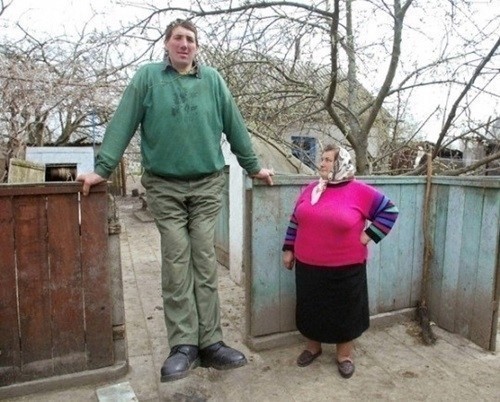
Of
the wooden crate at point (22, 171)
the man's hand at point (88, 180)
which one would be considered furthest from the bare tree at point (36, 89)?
the man's hand at point (88, 180)

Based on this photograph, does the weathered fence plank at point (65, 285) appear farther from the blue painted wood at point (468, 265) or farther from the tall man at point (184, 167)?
the blue painted wood at point (468, 265)

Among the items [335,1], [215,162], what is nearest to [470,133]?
[335,1]

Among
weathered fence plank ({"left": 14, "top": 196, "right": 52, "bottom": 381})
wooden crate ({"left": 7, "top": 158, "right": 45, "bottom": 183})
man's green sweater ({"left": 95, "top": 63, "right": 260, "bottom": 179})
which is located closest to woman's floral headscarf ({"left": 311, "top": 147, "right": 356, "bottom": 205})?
man's green sweater ({"left": 95, "top": 63, "right": 260, "bottom": 179})

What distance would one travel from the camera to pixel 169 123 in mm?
2123

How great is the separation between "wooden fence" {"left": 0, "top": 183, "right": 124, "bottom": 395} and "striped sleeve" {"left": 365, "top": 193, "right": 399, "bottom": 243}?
1.43 m

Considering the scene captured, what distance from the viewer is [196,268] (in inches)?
91.2

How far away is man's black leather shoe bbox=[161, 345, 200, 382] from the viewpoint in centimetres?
214

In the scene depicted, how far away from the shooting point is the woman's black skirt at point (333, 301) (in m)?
2.25

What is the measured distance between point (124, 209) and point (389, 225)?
33.7 ft

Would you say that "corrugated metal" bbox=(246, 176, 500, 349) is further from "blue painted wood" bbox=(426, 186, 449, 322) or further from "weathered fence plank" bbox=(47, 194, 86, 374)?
"weathered fence plank" bbox=(47, 194, 86, 374)

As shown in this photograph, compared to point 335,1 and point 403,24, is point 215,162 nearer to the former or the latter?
point 335,1

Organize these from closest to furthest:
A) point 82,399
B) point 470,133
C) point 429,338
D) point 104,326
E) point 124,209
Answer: point 82,399
point 104,326
point 429,338
point 470,133
point 124,209

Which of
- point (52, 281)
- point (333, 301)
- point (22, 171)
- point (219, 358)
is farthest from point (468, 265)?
point (22, 171)

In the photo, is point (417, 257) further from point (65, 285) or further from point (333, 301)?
point (65, 285)
